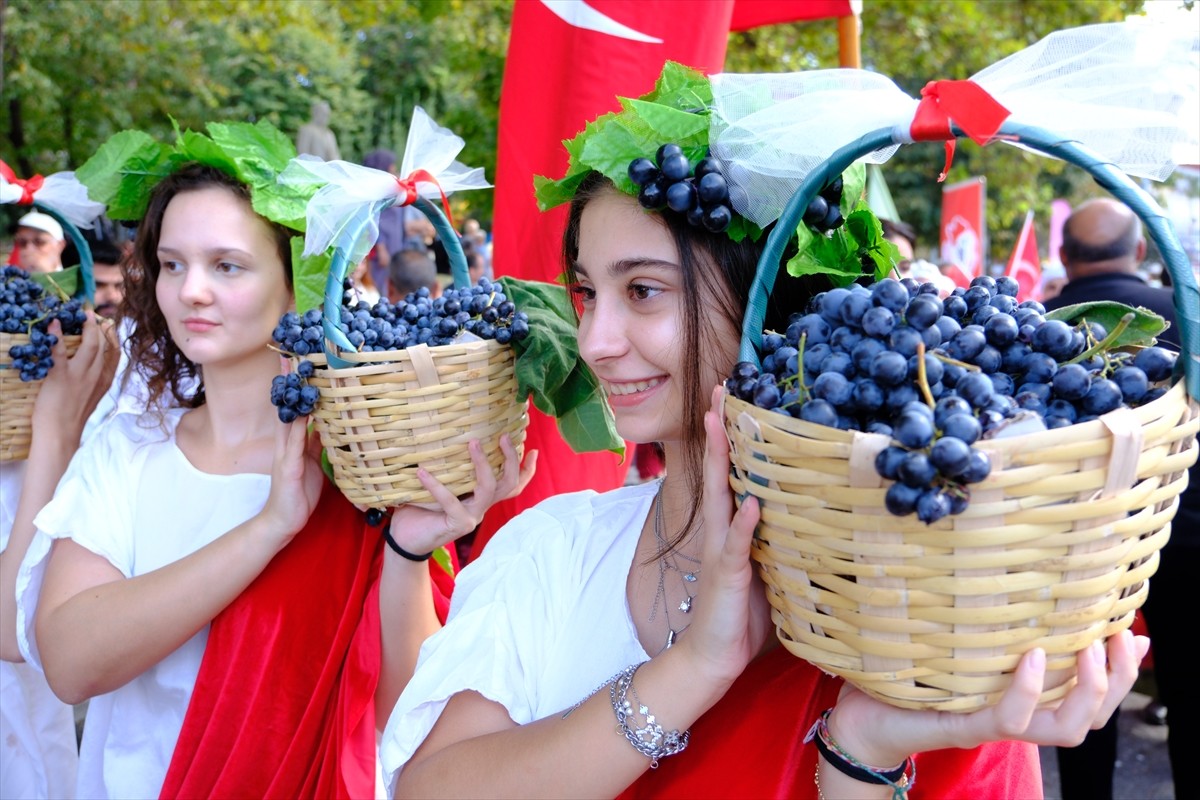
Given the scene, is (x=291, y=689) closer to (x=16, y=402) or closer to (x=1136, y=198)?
(x=16, y=402)

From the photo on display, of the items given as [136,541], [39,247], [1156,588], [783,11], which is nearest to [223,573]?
[136,541]

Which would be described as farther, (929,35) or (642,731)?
(929,35)

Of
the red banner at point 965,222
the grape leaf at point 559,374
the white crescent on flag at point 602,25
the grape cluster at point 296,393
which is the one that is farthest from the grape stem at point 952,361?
the red banner at point 965,222

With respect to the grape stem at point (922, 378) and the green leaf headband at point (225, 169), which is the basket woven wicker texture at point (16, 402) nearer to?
the green leaf headband at point (225, 169)

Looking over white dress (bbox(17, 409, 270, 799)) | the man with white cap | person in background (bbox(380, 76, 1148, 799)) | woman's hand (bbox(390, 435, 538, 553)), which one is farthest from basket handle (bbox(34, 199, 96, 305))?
the man with white cap

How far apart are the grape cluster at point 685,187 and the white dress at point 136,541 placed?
1.23 meters

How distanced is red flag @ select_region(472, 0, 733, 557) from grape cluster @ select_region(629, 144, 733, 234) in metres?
1.09

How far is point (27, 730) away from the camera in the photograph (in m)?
2.52

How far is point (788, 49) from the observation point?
8.55 meters

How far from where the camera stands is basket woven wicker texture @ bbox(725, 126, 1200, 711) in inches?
34.3

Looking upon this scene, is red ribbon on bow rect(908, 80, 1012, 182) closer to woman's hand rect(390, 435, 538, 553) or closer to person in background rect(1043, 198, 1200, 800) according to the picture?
woman's hand rect(390, 435, 538, 553)

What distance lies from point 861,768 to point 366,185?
53.1 inches

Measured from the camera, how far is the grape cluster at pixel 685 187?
1281 mm

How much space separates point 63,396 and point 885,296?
2.19m
